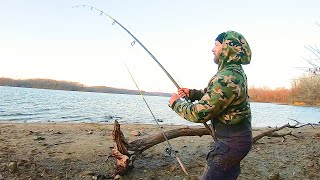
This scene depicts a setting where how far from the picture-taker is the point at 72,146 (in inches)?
322

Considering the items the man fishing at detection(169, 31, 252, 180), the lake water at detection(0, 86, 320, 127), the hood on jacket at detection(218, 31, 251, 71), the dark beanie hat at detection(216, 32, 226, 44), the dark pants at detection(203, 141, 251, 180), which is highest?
the dark beanie hat at detection(216, 32, 226, 44)

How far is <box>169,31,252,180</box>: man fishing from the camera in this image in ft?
9.96

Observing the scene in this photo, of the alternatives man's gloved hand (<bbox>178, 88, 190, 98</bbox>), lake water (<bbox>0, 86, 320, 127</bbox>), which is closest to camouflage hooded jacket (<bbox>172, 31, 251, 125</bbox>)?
man's gloved hand (<bbox>178, 88, 190, 98</bbox>)

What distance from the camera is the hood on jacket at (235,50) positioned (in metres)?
3.17

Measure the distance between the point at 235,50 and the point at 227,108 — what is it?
567 mm

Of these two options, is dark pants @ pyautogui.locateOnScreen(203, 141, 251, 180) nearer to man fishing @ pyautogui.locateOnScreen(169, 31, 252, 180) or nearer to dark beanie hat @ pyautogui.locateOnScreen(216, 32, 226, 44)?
man fishing @ pyautogui.locateOnScreen(169, 31, 252, 180)

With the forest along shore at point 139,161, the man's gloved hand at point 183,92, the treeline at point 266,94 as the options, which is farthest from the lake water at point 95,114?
the treeline at point 266,94

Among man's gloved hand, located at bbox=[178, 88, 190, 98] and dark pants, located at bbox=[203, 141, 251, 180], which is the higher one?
man's gloved hand, located at bbox=[178, 88, 190, 98]

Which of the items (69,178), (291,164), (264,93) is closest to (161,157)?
(69,178)

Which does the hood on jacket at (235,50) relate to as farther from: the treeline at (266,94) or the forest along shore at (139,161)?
the treeline at (266,94)

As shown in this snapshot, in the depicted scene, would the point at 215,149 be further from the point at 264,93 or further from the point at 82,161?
the point at 264,93

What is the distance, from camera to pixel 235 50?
317 centimetres

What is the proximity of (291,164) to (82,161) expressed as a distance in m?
4.44

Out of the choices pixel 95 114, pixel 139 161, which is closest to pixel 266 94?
pixel 95 114
